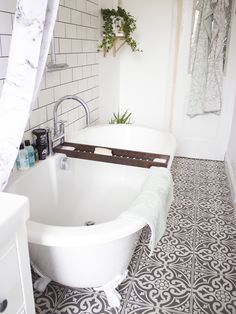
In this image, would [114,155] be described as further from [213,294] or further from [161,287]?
[213,294]

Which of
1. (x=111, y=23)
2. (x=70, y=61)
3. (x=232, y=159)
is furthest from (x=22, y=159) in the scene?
(x=232, y=159)

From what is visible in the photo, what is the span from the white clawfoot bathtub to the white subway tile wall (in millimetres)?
253

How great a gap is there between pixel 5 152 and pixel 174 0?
2749mm

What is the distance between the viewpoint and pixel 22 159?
5.28ft

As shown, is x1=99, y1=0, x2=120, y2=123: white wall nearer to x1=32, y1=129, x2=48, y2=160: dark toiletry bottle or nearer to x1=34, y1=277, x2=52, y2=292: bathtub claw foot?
x1=32, y1=129, x2=48, y2=160: dark toiletry bottle

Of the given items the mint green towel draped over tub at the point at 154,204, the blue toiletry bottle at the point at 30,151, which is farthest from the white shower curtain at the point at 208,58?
the blue toiletry bottle at the point at 30,151

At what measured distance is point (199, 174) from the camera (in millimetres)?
3078

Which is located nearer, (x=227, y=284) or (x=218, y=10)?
(x=227, y=284)

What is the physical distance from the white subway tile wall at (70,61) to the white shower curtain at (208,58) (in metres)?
1.14

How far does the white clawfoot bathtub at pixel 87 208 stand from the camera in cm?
115

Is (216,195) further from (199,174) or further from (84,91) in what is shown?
(84,91)

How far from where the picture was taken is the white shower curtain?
113 inches

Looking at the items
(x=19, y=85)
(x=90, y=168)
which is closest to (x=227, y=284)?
(x=90, y=168)

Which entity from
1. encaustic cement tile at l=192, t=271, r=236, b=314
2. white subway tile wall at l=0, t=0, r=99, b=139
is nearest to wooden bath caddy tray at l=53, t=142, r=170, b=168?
white subway tile wall at l=0, t=0, r=99, b=139
